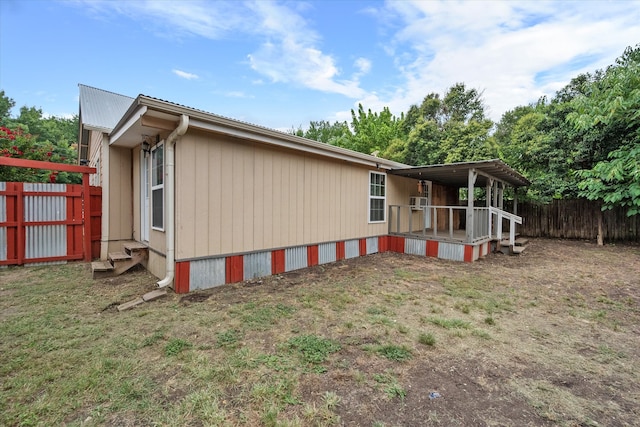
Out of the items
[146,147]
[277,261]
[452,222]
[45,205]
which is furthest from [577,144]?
[45,205]

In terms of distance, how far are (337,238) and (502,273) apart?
3600mm

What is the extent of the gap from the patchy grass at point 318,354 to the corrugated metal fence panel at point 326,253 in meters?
1.63

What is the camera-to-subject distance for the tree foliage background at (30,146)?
7.99 meters

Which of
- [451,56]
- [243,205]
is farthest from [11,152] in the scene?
[451,56]

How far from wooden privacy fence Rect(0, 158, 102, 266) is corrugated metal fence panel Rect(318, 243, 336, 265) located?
17.0 feet

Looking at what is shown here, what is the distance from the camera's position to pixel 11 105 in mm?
23547

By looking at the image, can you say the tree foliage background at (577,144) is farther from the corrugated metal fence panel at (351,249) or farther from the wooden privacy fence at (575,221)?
the corrugated metal fence panel at (351,249)

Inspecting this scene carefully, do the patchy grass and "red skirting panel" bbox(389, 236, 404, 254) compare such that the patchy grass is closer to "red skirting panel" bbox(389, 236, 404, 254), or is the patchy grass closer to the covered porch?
the covered porch

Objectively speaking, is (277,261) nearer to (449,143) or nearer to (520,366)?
(520,366)

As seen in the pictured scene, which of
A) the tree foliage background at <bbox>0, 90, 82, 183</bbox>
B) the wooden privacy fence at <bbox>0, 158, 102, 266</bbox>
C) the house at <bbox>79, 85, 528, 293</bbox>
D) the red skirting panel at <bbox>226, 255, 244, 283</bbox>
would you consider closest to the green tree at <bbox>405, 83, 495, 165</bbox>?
the house at <bbox>79, 85, 528, 293</bbox>

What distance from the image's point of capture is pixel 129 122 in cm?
432

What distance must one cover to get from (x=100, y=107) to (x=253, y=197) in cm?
594

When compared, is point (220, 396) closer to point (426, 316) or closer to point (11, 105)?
point (426, 316)

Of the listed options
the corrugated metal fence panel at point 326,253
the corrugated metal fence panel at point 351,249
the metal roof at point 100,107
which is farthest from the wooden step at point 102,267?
the corrugated metal fence panel at point 351,249
